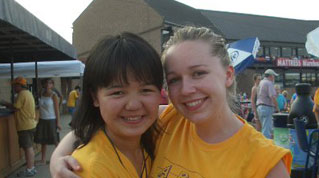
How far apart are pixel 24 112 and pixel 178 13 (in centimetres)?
2639

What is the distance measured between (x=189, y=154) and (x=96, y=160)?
46 cm

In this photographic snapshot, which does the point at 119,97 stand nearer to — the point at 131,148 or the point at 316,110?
the point at 131,148

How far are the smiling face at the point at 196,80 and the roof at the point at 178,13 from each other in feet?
83.5

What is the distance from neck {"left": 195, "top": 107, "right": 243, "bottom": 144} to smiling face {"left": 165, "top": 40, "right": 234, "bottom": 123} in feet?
0.17

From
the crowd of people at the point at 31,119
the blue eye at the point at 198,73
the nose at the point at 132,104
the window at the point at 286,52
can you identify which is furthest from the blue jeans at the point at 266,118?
→ the window at the point at 286,52

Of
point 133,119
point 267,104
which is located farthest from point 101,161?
point 267,104

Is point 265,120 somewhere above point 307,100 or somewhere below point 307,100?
below

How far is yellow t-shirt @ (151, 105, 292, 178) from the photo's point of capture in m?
1.28

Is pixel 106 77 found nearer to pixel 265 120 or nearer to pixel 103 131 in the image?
pixel 103 131

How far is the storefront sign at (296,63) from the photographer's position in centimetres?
3086

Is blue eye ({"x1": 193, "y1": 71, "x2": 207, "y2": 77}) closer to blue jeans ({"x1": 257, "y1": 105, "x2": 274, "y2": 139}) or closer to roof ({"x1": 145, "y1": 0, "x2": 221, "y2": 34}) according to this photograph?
blue jeans ({"x1": 257, "y1": 105, "x2": 274, "y2": 139})

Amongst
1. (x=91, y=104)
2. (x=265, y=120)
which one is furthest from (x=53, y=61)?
(x=91, y=104)

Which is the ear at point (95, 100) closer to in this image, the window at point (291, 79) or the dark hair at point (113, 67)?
the dark hair at point (113, 67)

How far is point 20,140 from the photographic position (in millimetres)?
6098
